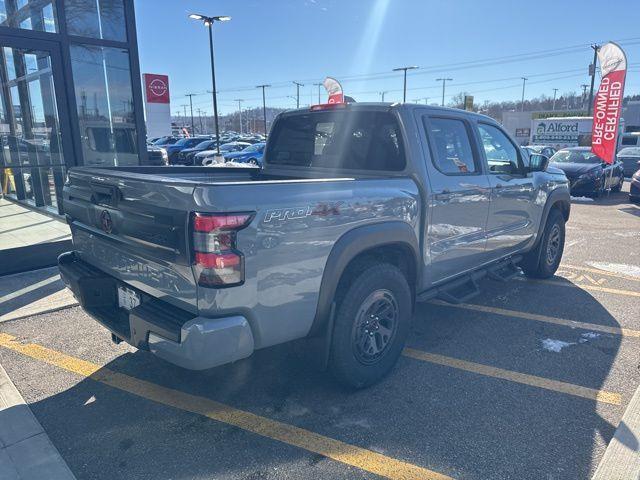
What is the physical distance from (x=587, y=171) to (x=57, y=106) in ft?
45.9

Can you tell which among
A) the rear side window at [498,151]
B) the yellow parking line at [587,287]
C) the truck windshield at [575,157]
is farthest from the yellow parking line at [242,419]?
the truck windshield at [575,157]

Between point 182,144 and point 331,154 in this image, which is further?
point 182,144

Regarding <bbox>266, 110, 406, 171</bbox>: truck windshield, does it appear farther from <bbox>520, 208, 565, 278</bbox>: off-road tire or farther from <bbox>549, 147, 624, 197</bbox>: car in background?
<bbox>549, 147, 624, 197</bbox>: car in background

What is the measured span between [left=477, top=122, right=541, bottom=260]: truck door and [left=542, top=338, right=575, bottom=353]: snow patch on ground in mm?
960

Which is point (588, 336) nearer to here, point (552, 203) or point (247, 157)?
point (552, 203)

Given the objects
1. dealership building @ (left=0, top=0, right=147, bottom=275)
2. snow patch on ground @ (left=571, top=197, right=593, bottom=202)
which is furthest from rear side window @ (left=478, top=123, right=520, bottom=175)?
snow patch on ground @ (left=571, top=197, right=593, bottom=202)

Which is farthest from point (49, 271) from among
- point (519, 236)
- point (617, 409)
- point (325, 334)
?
point (617, 409)

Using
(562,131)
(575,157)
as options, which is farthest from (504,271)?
(562,131)

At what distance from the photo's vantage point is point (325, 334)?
293 cm

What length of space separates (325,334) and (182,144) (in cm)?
3025

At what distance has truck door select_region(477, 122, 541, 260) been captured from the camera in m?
4.46

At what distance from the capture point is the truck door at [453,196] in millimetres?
3676

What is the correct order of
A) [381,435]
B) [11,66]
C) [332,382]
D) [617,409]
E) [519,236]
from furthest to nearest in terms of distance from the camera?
[11,66]
[519,236]
[332,382]
[617,409]
[381,435]

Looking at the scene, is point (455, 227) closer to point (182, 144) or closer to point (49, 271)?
point (49, 271)
